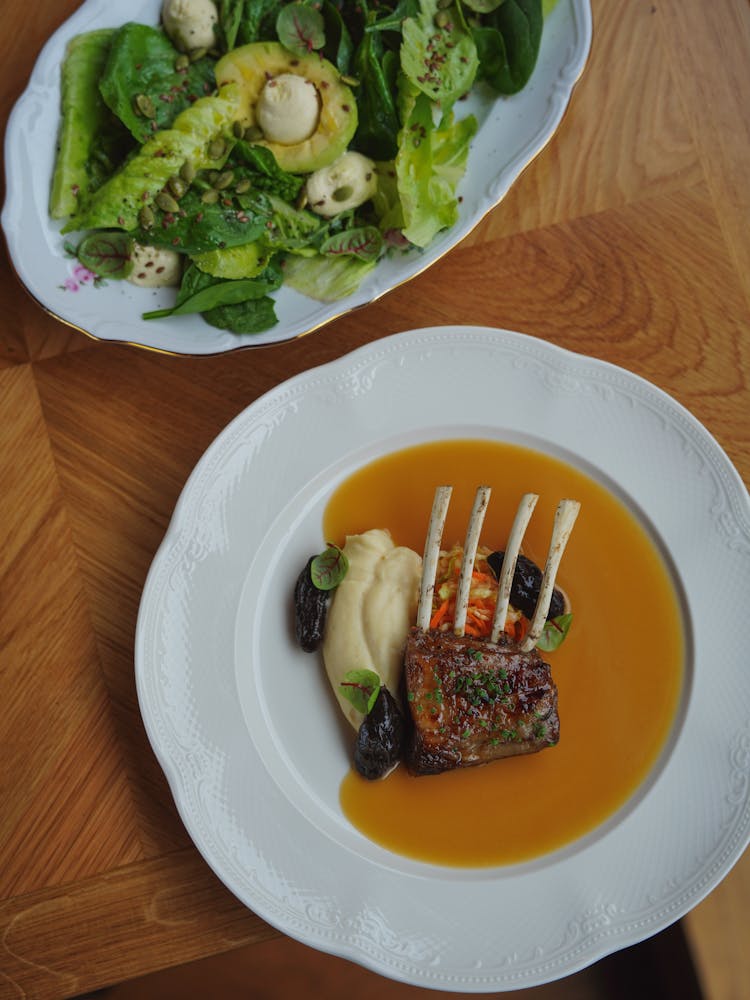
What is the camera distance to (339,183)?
7.44 ft

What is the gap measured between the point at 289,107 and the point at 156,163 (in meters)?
0.35

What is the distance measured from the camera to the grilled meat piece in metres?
2.11

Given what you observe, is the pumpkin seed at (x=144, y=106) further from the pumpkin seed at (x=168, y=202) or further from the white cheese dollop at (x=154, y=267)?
the white cheese dollop at (x=154, y=267)

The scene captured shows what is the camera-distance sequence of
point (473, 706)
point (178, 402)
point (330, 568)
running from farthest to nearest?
point (178, 402) → point (330, 568) → point (473, 706)

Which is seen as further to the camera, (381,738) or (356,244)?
(356,244)

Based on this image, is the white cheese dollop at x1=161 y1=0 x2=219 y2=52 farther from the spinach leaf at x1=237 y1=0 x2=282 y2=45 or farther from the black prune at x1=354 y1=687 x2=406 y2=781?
the black prune at x1=354 y1=687 x2=406 y2=781

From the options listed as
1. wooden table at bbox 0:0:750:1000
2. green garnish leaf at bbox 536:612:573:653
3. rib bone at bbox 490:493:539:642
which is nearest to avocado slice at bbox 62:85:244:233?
wooden table at bbox 0:0:750:1000

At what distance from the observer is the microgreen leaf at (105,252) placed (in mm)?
2229

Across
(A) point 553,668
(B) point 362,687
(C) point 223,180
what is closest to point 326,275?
(C) point 223,180

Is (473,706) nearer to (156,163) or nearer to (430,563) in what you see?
(430,563)

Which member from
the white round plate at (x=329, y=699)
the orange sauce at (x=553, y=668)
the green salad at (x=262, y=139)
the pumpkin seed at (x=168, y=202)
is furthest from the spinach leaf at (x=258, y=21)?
the orange sauce at (x=553, y=668)

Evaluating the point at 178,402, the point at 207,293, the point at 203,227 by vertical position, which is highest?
the point at 203,227

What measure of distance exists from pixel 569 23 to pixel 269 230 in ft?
3.09

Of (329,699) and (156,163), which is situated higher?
(156,163)
